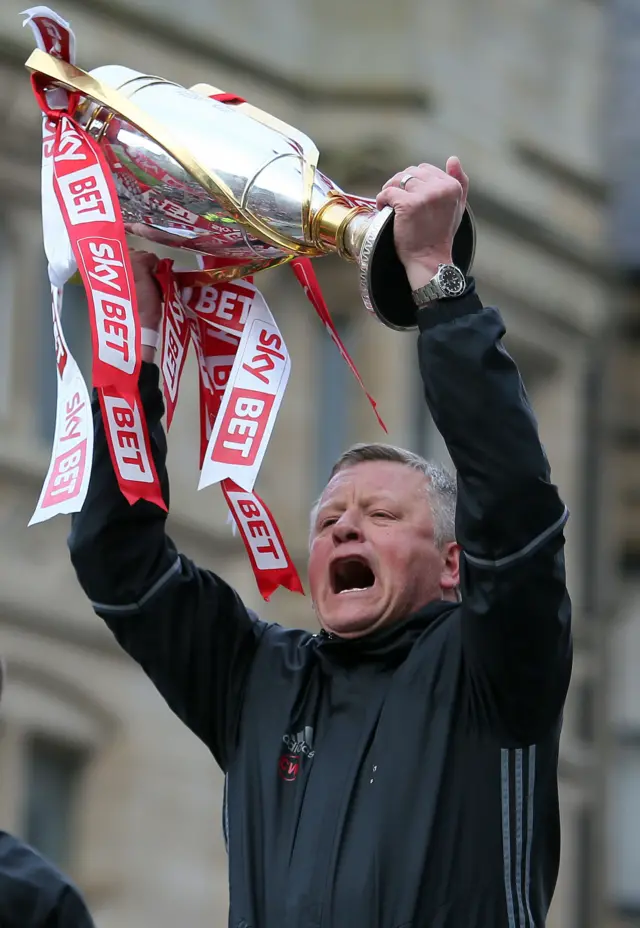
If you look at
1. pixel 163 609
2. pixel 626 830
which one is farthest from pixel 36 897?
pixel 626 830

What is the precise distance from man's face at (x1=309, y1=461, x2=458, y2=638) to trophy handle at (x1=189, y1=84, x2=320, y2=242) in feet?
1.87

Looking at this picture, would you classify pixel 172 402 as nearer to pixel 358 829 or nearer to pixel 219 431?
pixel 219 431

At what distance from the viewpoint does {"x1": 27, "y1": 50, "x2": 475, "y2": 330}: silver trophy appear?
5113 mm

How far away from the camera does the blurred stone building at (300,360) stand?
1300cm

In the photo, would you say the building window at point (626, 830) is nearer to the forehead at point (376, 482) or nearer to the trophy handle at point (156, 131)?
the forehead at point (376, 482)

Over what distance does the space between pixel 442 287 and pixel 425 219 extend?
13cm

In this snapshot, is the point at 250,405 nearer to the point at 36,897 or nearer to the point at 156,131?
the point at 156,131

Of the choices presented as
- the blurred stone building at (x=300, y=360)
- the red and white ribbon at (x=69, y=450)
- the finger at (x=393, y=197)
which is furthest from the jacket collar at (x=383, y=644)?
the blurred stone building at (x=300, y=360)

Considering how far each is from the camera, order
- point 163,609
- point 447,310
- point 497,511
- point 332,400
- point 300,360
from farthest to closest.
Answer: point 332,400 < point 300,360 < point 163,609 < point 447,310 < point 497,511

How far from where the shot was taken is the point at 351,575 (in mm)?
5383

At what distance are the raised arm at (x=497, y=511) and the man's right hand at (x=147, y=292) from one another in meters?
0.79

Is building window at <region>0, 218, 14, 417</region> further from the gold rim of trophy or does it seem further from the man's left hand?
the man's left hand

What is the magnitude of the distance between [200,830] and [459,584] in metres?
8.30

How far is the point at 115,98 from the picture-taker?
5418 millimetres
